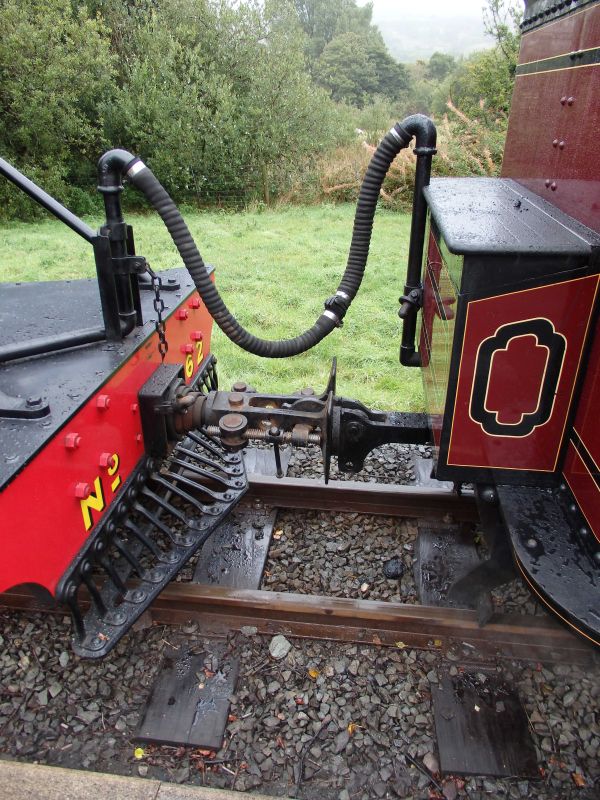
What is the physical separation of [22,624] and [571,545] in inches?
91.6

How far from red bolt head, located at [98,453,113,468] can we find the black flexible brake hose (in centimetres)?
67

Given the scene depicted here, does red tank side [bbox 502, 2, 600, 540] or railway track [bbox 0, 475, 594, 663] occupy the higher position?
red tank side [bbox 502, 2, 600, 540]

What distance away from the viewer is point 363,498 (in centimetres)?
330

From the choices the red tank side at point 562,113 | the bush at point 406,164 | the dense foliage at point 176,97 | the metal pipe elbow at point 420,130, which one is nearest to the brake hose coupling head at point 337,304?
the metal pipe elbow at point 420,130

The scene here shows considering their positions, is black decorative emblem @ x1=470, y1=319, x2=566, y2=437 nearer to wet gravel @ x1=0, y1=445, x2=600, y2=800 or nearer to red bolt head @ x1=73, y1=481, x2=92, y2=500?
wet gravel @ x1=0, y1=445, x2=600, y2=800

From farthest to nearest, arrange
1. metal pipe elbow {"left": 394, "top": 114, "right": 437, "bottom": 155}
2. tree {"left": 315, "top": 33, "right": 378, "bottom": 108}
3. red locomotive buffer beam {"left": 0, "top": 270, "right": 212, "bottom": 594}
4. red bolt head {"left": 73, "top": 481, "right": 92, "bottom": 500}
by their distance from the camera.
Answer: tree {"left": 315, "top": 33, "right": 378, "bottom": 108}
metal pipe elbow {"left": 394, "top": 114, "right": 437, "bottom": 155}
red bolt head {"left": 73, "top": 481, "right": 92, "bottom": 500}
red locomotive buffer beam {"left": 0, "top": 270, "right": 212, "bottom": 594}

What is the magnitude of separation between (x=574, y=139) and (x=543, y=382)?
834 mm

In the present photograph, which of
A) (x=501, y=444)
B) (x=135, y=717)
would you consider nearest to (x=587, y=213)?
(x=501, y=444)

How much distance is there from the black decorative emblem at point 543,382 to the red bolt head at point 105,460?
1332mm

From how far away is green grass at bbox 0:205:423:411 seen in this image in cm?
510

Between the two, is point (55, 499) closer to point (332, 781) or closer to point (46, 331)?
point (46, 331)

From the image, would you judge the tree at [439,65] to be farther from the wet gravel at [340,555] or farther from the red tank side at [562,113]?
the wet gravel at [340,555]

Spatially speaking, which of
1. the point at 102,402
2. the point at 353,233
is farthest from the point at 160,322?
the point at 353,233

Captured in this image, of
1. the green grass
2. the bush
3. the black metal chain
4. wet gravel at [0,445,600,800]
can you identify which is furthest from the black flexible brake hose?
the bush
